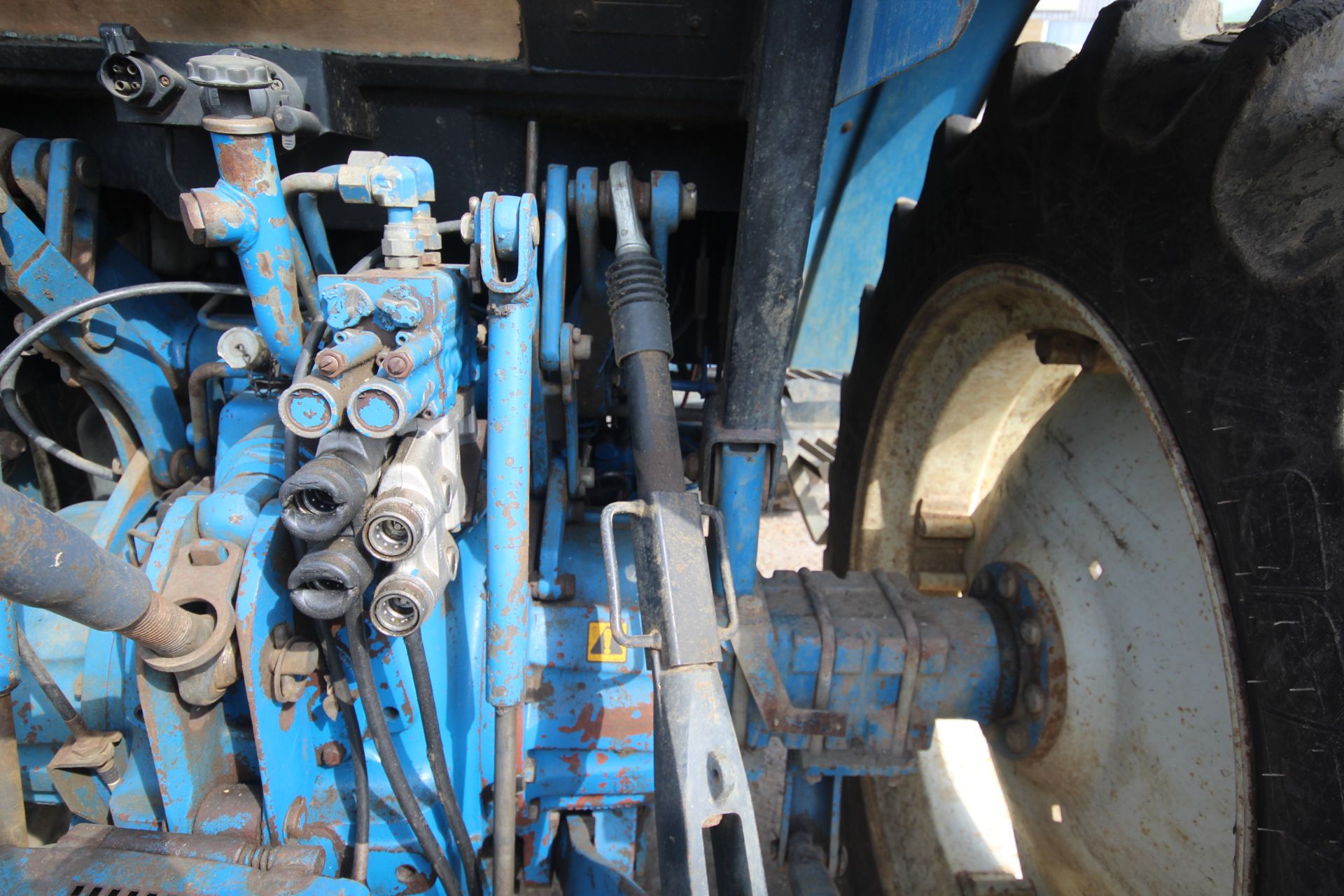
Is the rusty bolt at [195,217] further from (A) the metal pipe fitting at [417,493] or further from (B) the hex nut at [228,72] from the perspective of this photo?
(A) the metal pipe fitting at [417,493]

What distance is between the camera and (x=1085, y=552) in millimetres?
1225

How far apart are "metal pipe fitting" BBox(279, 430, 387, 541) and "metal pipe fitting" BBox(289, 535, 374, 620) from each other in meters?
0.02

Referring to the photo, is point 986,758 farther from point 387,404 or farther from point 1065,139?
point 387,404

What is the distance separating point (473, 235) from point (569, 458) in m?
0.47

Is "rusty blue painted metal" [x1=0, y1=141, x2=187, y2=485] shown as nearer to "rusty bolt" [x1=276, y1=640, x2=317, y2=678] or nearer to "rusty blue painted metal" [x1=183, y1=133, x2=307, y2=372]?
"rusty blue painted metal" [x1=183, y1=133, x2=307, y2=372]

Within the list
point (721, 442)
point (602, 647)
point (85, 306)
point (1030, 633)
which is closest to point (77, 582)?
point (85, 306)

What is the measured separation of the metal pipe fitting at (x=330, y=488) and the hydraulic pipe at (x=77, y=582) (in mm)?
194

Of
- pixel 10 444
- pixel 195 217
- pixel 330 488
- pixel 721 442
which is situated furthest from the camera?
pixel 10 444

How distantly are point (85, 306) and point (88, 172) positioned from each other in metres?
0.34

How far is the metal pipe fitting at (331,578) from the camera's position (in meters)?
0.87

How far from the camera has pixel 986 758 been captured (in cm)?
167

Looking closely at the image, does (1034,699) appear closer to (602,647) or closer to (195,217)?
(602,647)

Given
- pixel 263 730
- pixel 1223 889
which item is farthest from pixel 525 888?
pixel 1223 889

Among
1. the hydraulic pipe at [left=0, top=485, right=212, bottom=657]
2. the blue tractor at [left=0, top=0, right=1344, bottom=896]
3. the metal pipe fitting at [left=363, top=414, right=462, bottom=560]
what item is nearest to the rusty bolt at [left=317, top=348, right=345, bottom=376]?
the blue tractor at [left=0, top=0, right=1344, bottom=896]
